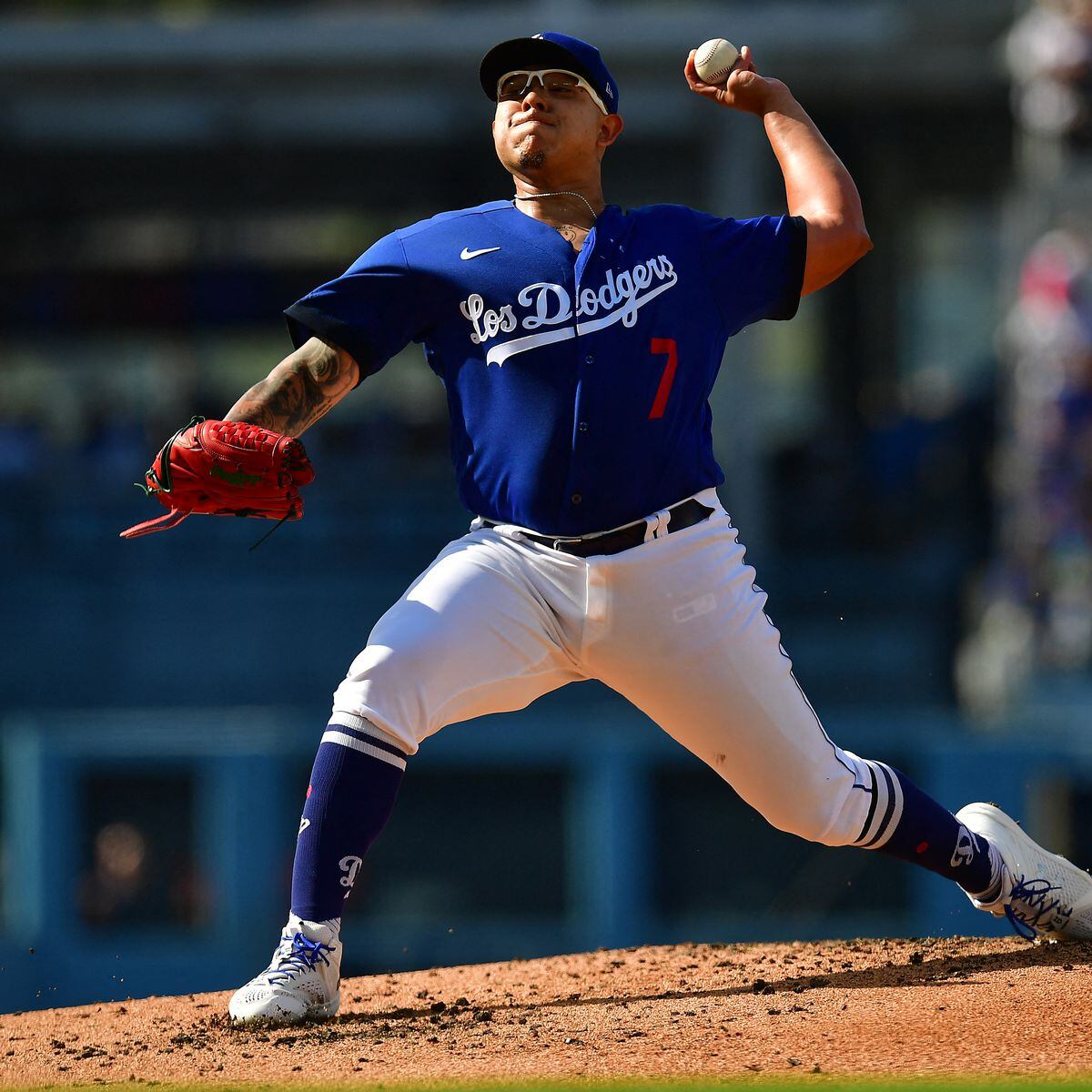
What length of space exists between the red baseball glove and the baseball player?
10 centimetres

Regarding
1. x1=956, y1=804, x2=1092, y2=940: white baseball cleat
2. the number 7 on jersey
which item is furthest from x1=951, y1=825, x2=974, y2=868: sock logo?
the number 7 on jersey

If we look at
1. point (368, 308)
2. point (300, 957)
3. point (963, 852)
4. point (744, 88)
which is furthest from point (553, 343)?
point (963, 852)

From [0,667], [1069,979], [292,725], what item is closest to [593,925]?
[292,725]

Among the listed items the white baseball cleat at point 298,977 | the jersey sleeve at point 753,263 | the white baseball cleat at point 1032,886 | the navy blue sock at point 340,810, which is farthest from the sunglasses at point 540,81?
the white baseball cleat at point 1032,886

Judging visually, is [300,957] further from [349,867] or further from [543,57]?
[543,57]

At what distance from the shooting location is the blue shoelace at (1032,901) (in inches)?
170

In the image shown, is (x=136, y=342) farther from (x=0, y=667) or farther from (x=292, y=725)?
(x=292, y=725)

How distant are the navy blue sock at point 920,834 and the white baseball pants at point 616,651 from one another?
0.16 m

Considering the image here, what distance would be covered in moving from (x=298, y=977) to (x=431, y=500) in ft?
31.0

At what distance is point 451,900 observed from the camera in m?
10.3

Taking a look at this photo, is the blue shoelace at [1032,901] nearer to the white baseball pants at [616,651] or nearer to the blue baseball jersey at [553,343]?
the white baseball pants at [616,651]

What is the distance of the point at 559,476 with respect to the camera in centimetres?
380

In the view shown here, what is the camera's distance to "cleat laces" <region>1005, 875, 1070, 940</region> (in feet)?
14.1

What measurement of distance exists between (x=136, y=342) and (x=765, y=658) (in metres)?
12.9
